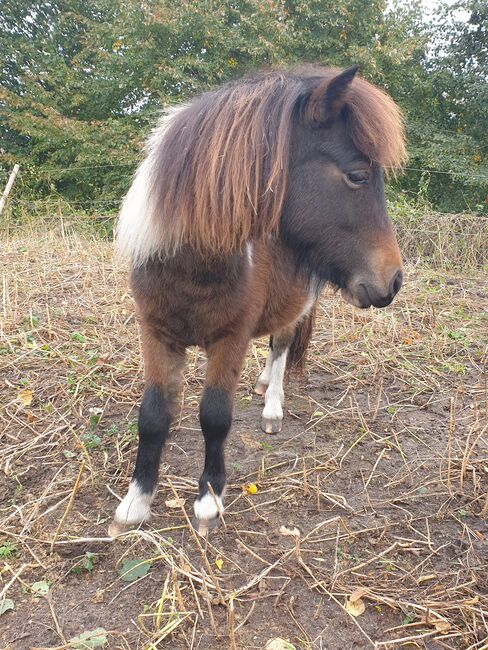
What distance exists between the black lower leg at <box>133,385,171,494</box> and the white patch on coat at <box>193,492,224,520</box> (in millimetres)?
222

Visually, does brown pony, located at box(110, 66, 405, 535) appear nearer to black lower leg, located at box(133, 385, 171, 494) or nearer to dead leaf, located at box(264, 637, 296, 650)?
black lower leg, located at box(133, 385, 171, 494)

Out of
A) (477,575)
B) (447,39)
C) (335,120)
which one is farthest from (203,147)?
(447,39)

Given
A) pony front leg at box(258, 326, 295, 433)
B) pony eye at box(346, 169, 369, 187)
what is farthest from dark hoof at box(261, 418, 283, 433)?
pony eye at box(346, 169, 369, 187)

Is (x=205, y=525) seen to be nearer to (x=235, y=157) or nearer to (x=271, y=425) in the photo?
(x=271, y=425)

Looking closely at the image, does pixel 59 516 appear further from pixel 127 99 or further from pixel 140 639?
pixel 127 99

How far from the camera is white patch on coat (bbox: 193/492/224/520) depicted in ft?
6.82

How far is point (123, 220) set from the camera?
2.08 meters

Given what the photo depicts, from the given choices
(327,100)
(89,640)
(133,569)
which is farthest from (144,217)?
(89,640)

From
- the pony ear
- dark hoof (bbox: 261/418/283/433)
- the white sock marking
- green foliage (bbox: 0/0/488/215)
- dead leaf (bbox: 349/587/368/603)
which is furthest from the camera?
green foliage (bbox: 0/0/488/215)

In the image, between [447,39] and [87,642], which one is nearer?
[87,642]

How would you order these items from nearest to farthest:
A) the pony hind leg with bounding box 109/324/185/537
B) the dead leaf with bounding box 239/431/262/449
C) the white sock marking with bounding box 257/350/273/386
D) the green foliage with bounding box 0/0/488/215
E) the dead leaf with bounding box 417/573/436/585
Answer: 1. the dead leaf with bounding box 417/573/436/585
2. the pony hind leg with bounding box 109/324/185/537
3. the dead leaf with bounding box 239/431/262/449
4. the white sock marking with bounding box 257/350/273/386
5. the green foliage with bounding box 0/0/488/215

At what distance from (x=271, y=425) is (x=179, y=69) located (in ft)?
29.4

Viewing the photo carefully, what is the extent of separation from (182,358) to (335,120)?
3.91ft

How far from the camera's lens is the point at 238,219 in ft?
5.45
